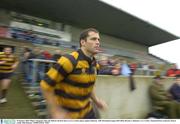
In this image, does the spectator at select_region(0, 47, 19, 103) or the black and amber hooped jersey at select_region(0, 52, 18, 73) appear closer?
the spectator at select_region(0, 47, 19, 103)

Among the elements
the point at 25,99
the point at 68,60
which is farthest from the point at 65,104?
the point at 25,99

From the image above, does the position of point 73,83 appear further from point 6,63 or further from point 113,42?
point 113,42

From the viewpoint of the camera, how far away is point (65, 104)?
3.85m

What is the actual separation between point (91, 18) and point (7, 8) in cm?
833

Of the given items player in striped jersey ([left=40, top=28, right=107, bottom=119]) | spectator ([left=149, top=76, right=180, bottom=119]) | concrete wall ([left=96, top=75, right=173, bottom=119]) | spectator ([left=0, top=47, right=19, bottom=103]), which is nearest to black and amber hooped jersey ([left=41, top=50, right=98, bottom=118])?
player in striped jersey ([left=40, top=28, right=107, bottom=119])

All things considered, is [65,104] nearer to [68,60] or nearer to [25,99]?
[68,60]

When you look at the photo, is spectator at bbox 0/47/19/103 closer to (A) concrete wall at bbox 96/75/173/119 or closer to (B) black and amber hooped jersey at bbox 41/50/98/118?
(A) concrete wall at bbox 96/75/173/119

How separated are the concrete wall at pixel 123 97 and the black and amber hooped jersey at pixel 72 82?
4696 mm

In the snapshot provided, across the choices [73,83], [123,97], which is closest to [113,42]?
[123,97]

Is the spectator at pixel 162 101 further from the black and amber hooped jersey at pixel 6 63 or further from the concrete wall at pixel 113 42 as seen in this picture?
the concrete wall at pixel 113 42

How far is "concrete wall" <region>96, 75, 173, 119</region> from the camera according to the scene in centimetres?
900

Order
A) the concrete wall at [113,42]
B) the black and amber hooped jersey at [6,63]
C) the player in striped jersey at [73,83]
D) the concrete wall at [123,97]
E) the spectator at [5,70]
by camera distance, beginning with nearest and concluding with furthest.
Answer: the player in striped jersey at [73,83], the concrete wall at [123,97], the spectator at [5,70], the black and amber hooped jersey at [6,63], the concrete wall at [113,42]

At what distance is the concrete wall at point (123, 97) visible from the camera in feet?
29.5

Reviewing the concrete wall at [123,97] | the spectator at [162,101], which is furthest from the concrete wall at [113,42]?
the spectator at [162,101]
